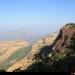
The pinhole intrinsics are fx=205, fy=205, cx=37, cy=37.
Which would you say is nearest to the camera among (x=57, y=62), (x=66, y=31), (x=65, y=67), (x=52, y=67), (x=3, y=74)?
(x=3, y=74)

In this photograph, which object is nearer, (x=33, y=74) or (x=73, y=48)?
(x=33, y=74)

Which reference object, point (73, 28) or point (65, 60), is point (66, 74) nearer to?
point (65, 60)

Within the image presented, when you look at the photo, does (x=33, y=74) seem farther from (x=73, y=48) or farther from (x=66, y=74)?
(x=73, y=48)

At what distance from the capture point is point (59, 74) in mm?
4965

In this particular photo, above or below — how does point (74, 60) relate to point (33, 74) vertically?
below

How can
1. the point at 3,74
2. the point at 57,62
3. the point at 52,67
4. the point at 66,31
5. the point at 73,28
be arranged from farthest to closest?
the point at 66,31
the point at 73,28
the point at 57,62
the point at 52,67
the point at 3,74

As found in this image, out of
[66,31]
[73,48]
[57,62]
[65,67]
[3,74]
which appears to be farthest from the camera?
[66,31]

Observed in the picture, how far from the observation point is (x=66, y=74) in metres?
4.97

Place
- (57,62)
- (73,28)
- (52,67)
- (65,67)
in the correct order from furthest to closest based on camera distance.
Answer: (73,28)
(57,62)
(65,67)
(52,67)

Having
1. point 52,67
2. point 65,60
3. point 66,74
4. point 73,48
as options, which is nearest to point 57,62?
point 65,60

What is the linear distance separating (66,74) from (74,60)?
2847 cm

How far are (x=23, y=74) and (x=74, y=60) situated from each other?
94.2ft

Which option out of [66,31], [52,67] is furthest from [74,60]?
[66,31]

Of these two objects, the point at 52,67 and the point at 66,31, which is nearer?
the point at 52,67
